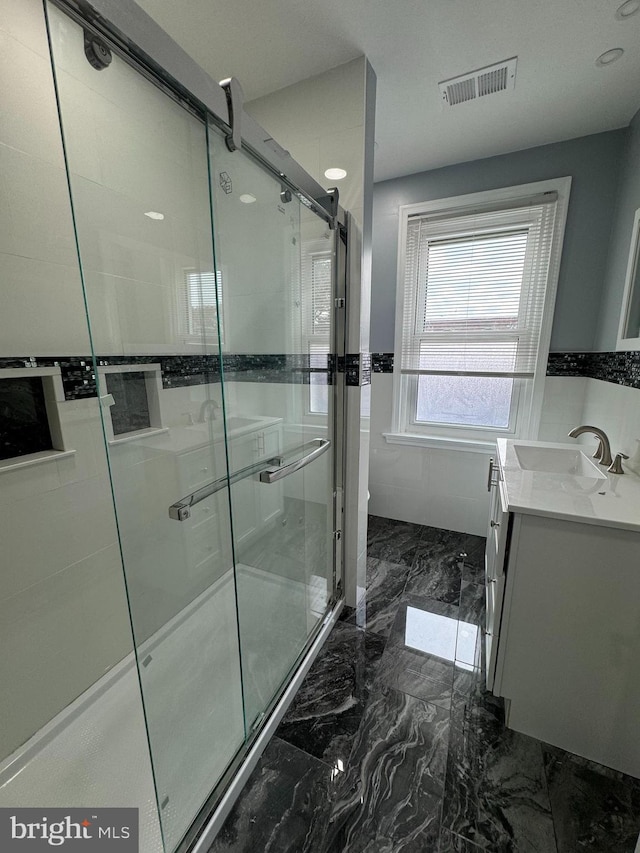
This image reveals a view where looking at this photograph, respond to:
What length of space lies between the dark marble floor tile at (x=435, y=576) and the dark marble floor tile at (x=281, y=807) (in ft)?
3.64

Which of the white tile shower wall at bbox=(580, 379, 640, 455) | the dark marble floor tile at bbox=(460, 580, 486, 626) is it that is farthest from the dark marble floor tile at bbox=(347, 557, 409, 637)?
the white tile shower wall at bbox=(580, 379, 640, 455)

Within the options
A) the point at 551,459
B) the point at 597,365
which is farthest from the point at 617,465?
the point at 597,365

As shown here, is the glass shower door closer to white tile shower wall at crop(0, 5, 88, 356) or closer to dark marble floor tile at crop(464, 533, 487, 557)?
white tile shower wall at crop(0, 5, 88, 356)

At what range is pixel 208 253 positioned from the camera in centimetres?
137

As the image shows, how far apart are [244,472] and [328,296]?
36.1 inches

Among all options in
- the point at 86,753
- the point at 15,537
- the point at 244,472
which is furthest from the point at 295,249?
the point at 86,753

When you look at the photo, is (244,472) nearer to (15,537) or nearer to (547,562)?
(15,537)

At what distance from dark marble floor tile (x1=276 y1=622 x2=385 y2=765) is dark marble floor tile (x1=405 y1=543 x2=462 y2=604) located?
0.51 m

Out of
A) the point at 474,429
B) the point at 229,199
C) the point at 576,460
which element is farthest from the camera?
the point at 474,429

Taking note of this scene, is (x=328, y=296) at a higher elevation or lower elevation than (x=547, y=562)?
higher

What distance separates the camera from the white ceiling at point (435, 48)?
1295mm

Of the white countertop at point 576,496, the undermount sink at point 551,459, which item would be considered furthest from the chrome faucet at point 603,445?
the undermount sink at point 551,459

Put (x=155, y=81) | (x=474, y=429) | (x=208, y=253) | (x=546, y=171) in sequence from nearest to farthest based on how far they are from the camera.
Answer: (x=155, y=81), (x=208, y=253), (x=546, y=171), (x=474, y=429)

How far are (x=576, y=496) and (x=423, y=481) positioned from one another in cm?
154
